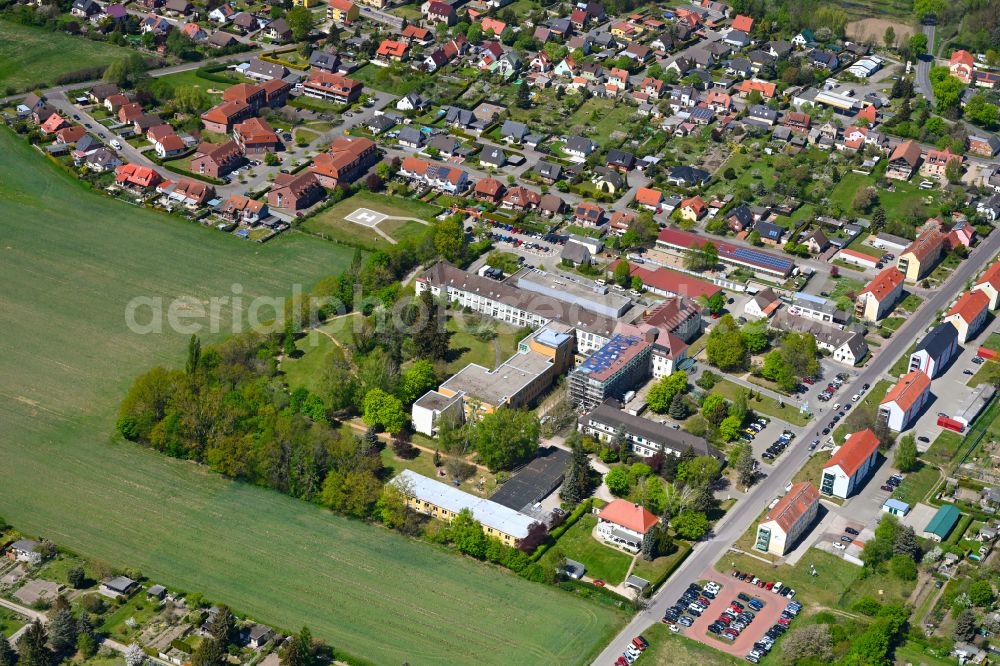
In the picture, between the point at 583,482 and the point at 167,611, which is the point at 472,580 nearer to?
the point at 583,482

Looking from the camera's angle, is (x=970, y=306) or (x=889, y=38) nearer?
(x=970, y=306)

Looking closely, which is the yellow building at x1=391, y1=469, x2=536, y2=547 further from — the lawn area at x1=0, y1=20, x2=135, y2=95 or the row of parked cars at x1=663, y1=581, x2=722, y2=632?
the lawn area at x1=0, y1=20, x2=135, y2=95

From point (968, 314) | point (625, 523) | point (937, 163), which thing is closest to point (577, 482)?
point (625, 523)

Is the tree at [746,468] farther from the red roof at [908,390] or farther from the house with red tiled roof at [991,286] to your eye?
the house with red tiled roof at [991,286]

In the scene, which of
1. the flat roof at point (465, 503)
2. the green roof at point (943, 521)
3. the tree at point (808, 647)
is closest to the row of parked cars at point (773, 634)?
the tree at point (808, 647)

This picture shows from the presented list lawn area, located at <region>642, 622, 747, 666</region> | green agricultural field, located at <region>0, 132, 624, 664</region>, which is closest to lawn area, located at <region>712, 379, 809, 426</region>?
lawn area, located at <region>642, 622, 747, 666</region>

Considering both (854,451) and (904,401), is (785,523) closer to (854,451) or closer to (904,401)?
(854,451)

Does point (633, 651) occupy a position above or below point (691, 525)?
below
